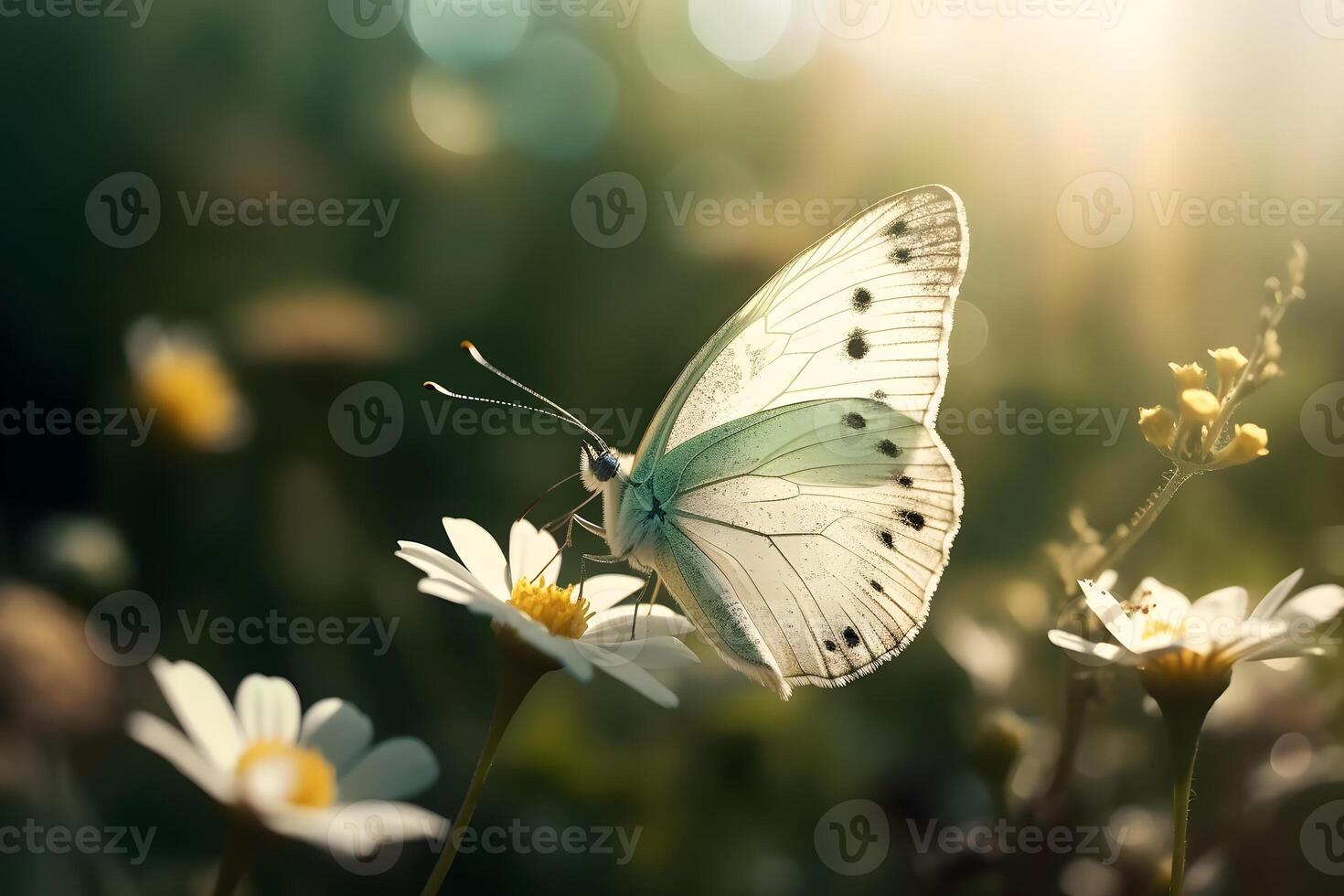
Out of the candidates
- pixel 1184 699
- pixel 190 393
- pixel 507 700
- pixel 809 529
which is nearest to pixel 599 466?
pixel 809 529

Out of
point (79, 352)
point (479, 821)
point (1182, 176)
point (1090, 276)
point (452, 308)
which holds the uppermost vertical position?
point (1182, 176)

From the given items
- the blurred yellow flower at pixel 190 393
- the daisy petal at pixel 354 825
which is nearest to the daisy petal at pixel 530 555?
the daisy petal at pixel 354 825

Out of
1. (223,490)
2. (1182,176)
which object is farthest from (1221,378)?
(223,490)

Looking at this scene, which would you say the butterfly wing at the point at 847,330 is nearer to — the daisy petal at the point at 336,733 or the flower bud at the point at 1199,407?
the flower bud at the point at 1199,407

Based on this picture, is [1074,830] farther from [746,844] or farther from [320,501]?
[320,501]

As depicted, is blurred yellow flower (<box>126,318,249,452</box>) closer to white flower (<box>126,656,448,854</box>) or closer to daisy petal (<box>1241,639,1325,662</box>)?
white flower (<box>126,656,448,854</box>)

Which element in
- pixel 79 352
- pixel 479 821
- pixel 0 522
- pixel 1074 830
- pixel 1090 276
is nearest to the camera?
pixel 1074 830

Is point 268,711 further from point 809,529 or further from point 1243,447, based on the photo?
point 1243,447
